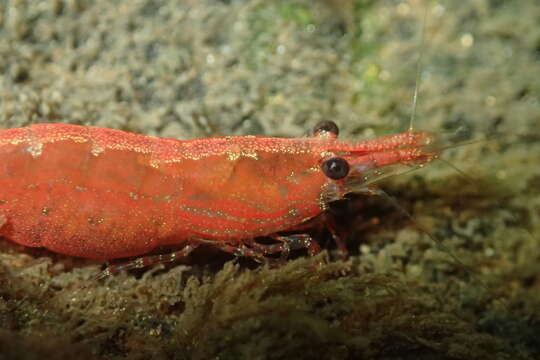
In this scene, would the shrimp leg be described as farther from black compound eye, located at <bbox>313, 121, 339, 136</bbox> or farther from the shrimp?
black compound eye, located at <bbox>313, 121, 339, 136</bbox>

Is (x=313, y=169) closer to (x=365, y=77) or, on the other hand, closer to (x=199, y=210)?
(x=199, y=210)

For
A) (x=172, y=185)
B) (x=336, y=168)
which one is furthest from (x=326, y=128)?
(x=172, y=185)

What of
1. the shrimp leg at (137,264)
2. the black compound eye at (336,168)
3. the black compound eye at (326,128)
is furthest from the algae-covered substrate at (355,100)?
the black compound eye at (336,168)

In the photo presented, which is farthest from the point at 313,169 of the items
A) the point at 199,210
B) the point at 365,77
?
the point at 365,77

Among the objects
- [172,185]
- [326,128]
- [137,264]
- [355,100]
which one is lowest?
[137,264]

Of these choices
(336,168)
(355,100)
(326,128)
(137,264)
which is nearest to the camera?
(137,264)

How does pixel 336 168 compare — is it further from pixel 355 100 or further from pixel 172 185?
pixel 172 185

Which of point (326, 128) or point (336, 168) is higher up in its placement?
point (326, 128)

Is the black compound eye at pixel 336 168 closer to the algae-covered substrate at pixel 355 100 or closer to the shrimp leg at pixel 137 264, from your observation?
the algae-covered substrate at pixel 355 100
